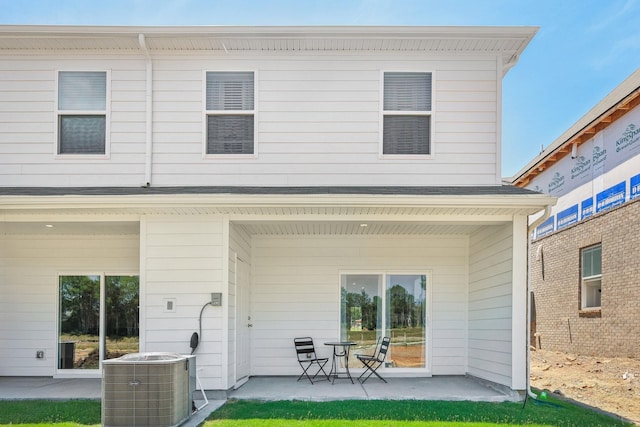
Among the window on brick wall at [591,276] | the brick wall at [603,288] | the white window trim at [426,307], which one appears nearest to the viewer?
the white window trim at [426,307]

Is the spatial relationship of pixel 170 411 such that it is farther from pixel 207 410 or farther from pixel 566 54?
pixel 566 54

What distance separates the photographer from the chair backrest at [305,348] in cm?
873

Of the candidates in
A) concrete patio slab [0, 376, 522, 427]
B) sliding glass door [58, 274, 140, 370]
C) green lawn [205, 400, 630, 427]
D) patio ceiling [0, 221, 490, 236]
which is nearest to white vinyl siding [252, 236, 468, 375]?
patio ceiling [0, 221, 490, 236]

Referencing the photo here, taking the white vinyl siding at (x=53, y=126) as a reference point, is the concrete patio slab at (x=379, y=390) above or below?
below

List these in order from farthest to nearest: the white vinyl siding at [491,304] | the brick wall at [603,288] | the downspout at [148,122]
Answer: the brick wall at [603,288] → the downspout at [148,122] → the white vinyl siding at [491,304]

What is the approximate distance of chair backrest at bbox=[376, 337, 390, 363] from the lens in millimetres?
8374

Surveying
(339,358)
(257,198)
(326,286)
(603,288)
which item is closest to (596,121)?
(603,288)

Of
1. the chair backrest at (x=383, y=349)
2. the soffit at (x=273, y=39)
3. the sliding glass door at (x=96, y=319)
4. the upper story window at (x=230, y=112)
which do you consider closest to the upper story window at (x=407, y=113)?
the soffit at (x=273, y=39)

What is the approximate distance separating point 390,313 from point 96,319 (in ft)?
16.5

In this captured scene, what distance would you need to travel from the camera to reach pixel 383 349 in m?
8.36

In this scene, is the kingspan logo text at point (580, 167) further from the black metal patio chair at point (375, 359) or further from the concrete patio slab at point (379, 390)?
the black metal patio chair at point (375, 359)

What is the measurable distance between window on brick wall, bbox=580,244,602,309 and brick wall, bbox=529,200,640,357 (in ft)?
0.48

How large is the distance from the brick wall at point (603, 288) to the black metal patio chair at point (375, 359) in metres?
5.46

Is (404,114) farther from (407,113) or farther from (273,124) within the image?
(273,124)
